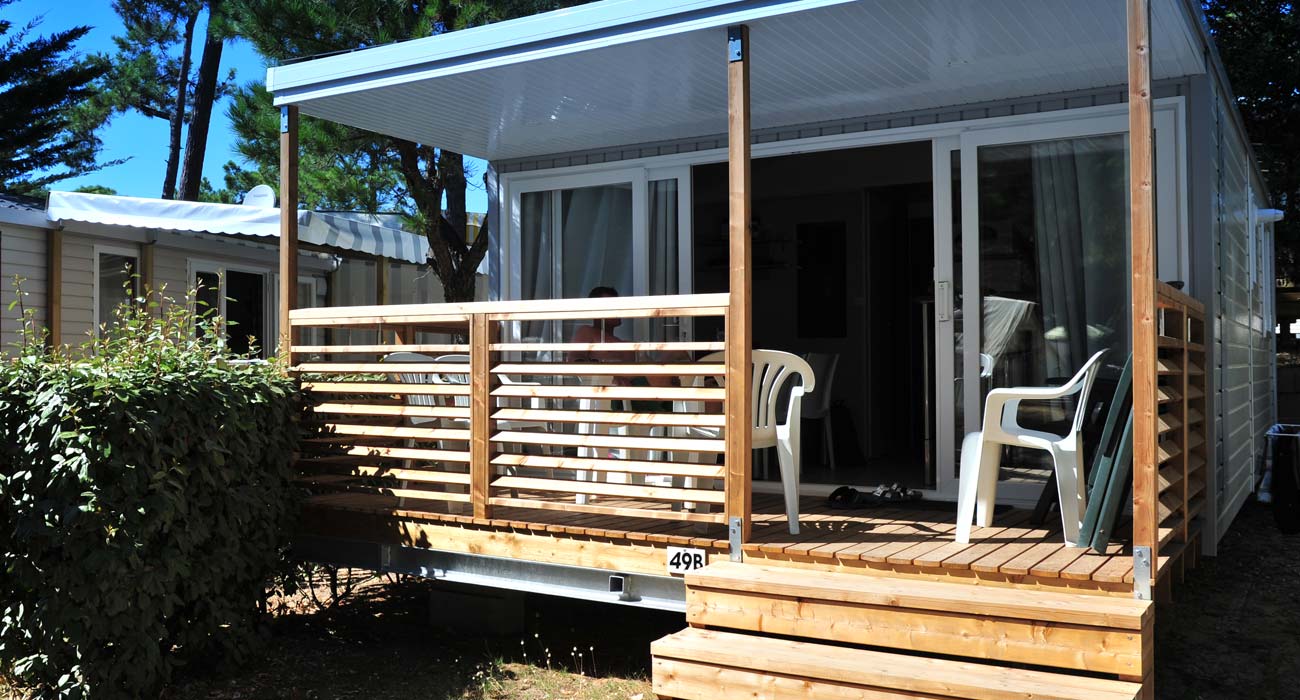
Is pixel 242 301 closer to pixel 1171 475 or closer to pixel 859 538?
pixel 859 538

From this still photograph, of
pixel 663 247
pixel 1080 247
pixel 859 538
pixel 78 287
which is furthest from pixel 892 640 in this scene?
pixel 78 287

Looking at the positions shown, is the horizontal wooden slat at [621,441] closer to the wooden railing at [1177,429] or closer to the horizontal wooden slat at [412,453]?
the horizontal wooden slat at [412,453]

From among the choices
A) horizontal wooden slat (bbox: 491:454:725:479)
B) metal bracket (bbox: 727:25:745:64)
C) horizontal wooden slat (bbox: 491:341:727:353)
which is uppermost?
metal bracket (bbox: 727:25:745:64)

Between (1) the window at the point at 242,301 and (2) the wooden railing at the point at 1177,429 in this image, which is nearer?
(2) the wooden railing at the point at 1177,429

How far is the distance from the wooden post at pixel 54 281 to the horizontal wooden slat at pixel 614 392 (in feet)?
19.4

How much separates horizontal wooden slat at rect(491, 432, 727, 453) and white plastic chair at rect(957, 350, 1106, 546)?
0.92 m

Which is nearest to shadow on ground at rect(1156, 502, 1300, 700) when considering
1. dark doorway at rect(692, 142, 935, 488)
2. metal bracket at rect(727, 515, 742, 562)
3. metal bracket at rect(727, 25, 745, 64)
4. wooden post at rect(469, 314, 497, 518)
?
metal bracket at rect(727, 515, 742, 562)

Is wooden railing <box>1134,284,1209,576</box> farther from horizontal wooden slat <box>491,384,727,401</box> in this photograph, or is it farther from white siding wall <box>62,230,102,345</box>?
white siding wall <box>62,230,102,345</box>

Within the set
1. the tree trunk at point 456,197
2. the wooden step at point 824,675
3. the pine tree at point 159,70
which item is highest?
the pine tree at point 159,70

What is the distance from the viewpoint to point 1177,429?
3.95 meters

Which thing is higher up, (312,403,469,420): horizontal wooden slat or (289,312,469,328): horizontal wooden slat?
(289,312,469,328): horizontal wooden slat

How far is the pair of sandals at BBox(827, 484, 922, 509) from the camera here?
5000 millimetres

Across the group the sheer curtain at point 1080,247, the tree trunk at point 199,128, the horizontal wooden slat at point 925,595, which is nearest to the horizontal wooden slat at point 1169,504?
the horizontal wooden slat at point 925,595

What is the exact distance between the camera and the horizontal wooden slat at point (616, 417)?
3862 millimetres
